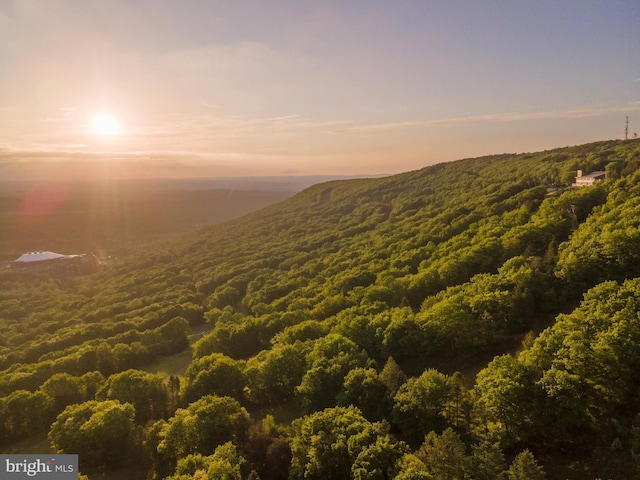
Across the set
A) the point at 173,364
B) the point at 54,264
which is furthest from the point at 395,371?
the point at 54,264

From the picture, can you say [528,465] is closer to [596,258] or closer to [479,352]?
[479,352]

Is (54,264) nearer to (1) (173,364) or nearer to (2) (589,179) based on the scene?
(1) (173,364)

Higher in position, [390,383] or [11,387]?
[390,383]

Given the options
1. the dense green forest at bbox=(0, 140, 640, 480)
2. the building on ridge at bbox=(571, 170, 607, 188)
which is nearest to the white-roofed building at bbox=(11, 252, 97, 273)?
the dense green forest at bbox=(0, 140, 640, 480)

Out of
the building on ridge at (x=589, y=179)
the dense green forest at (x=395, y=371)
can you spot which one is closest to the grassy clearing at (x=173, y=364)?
the dense green forest at (x=395, y=371)

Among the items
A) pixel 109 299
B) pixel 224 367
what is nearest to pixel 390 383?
pixel 224 367

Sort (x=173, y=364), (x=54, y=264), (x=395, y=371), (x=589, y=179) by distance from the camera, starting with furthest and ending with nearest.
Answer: (x=54, y=264), (x=589, y=179), (x=173, y=364), (x=395, y=371)

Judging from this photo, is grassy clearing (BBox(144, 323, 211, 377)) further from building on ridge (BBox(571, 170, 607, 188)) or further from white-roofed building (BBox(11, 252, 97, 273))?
white-roofed building (BBox(11, 252, 97, 273))

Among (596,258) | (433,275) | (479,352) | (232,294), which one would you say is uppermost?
(596,258)
